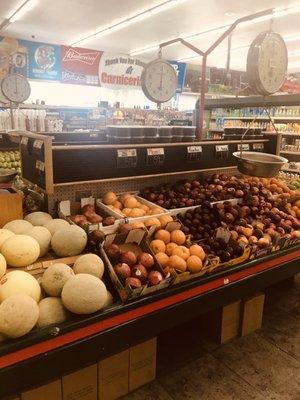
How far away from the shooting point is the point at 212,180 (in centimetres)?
350

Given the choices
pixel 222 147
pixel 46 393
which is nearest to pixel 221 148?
pixel 222 147

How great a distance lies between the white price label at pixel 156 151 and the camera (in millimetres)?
2923

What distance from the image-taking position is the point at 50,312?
1.65 m

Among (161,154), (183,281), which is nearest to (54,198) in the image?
(161,154)

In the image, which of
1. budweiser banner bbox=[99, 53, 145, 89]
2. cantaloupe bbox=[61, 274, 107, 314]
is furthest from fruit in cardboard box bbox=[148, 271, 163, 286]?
budweiser banner bbox=[99, 53, 145, 89]

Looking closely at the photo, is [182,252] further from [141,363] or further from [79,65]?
[79,65]

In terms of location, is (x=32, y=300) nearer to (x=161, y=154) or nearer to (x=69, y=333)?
(x=69, y=333)

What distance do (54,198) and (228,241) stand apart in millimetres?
1351

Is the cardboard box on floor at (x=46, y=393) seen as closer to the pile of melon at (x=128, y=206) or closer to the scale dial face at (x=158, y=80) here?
the pile of melon at (x=128, y=206)

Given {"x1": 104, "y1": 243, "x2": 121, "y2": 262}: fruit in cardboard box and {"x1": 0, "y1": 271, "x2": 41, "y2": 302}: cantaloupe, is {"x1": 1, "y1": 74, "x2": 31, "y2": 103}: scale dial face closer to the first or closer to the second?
{"x1": 104, "y1": 243, "x2": 121, "y2": 262}: fruit in cardboard box

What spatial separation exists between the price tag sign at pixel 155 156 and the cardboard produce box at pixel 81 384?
1.61 m

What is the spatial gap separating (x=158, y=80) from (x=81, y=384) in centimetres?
319

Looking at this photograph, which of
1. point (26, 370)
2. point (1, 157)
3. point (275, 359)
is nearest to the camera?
point (26, 370)

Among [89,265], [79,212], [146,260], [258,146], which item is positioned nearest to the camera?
[89,265]
